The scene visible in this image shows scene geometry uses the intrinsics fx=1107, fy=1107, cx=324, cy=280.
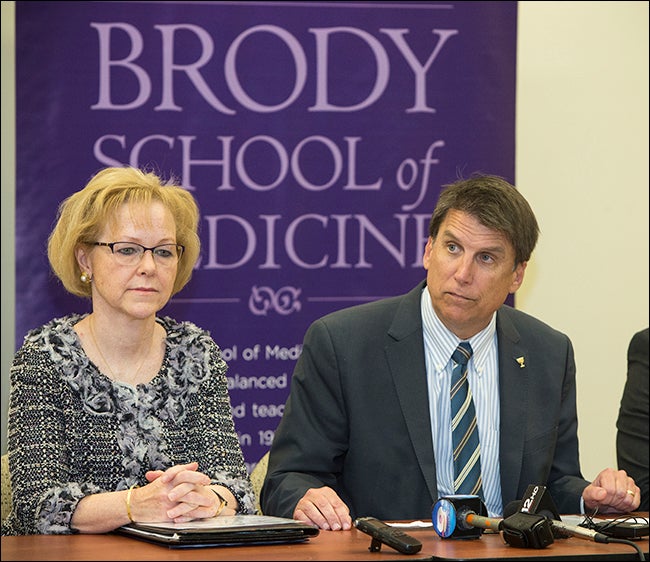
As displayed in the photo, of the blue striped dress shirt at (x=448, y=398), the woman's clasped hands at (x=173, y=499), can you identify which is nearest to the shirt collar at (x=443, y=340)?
the blue striped dress shirt at (x=448, y=398)

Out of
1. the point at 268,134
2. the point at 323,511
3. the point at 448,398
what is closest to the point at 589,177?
the point at 268,134

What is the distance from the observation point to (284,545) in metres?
2.46

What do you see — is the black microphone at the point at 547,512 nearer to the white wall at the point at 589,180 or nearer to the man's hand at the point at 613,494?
the man's hand at the point at 613,494

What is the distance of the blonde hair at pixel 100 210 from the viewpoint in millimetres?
3219

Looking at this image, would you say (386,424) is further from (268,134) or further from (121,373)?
(268,134)

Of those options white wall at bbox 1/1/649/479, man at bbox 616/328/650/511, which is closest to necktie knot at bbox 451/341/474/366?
man at bbox 616/328/650/511

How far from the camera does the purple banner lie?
460cm

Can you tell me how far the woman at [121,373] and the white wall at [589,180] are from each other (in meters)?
2.61

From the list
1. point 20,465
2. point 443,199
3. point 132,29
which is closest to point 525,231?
point 443,199

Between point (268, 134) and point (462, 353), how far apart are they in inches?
67.1

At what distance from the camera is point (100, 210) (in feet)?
10.5

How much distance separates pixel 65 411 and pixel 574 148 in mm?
3372

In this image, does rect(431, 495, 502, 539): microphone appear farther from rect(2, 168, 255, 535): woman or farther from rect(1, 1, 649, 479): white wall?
rect(1, 1, 649, 479): white wall

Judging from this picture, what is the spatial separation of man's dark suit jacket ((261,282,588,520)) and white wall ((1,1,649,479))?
6.68 feet
